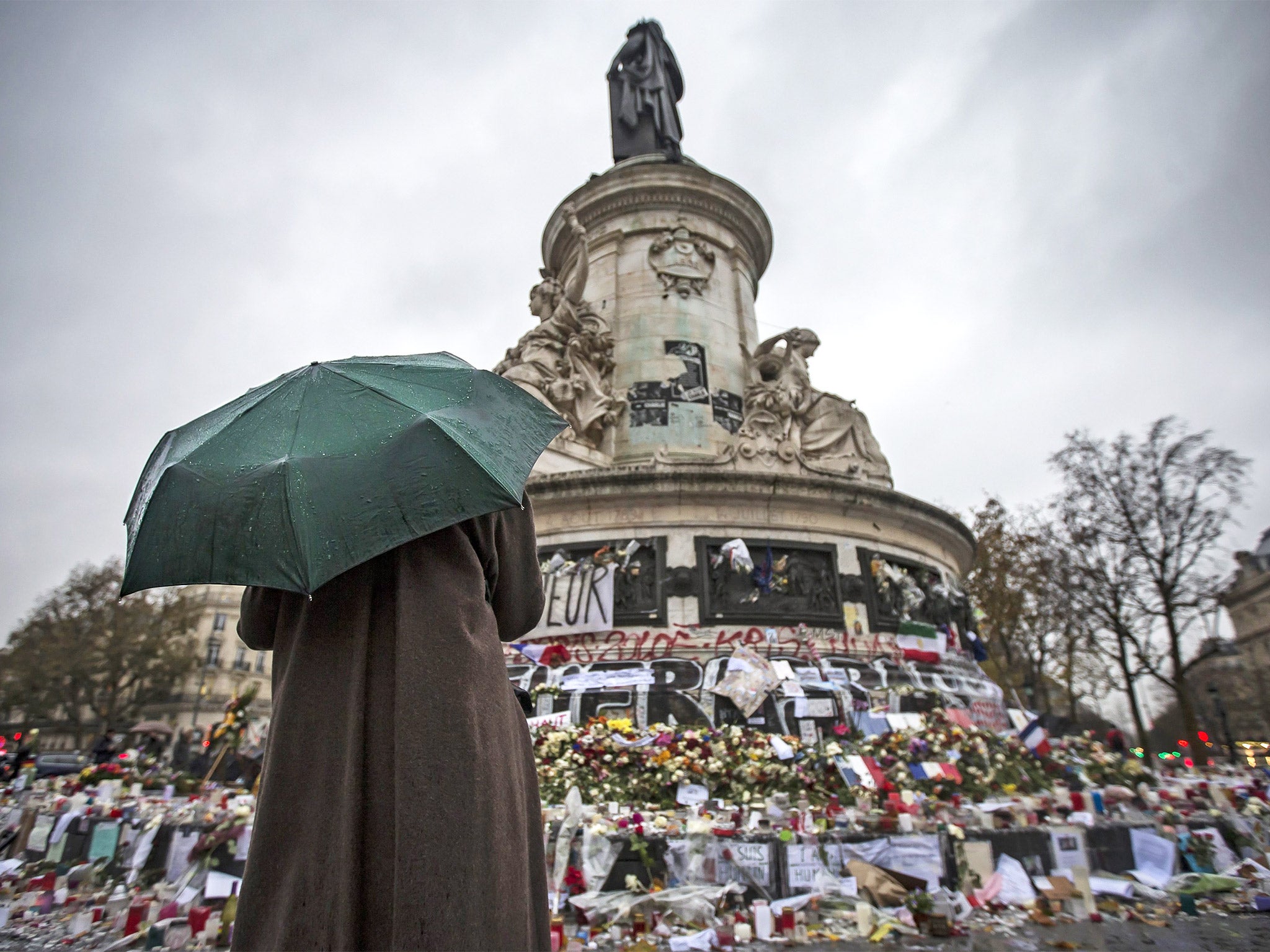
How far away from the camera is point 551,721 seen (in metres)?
7.95

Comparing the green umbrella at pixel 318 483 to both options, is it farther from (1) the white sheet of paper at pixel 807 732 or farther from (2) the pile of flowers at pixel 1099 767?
(2) the pile of flowers at pixel 1099 767

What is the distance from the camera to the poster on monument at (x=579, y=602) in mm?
9055

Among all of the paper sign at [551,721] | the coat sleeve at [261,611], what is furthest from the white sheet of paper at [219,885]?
the coat sleeve at [261,611]

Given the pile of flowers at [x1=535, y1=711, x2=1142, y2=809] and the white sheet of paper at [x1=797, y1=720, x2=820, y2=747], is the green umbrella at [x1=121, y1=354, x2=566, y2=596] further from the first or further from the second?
the white sheet of paper at [x1=797, y1=720, x2=820, y2=747]

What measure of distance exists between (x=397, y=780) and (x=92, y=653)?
40.5 metres

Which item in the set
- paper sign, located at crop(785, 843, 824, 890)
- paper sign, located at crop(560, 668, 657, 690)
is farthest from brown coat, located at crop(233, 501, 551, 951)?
paper sign, located at crop(560, 668, 657, 690)

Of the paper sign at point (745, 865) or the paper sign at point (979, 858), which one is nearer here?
the paper sign at point (745, 865)

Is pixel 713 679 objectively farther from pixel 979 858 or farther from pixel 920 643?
pixel 979 858

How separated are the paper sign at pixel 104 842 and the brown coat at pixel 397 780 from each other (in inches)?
233

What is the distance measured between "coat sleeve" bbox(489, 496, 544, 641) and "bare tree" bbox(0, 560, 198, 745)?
37.3m

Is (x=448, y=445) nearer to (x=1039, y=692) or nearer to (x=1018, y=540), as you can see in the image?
(x=1018, y=540)

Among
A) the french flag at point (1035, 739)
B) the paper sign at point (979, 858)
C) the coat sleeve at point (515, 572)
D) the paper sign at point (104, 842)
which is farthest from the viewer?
the french flag at point (1035, 739)

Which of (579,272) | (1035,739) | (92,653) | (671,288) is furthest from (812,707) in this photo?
(92,653)

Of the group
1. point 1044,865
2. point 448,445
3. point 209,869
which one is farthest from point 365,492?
point 1044,865
